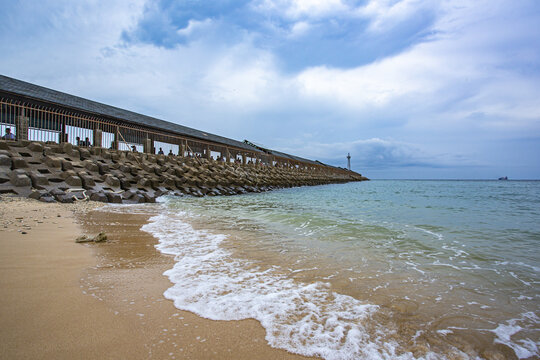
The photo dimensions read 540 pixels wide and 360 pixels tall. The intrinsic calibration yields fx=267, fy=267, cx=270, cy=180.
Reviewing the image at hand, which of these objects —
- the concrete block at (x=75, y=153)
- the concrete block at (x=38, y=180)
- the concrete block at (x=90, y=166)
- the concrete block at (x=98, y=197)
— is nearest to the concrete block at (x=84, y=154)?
the concrete block at (x=75, y=153)

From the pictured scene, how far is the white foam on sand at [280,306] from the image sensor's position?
1923 mm

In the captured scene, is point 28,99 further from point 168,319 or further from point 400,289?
point 400,289

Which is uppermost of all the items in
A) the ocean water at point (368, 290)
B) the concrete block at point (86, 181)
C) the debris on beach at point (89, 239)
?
the concrete block at point (86, 181)

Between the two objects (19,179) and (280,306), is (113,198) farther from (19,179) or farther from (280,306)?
(280,306)

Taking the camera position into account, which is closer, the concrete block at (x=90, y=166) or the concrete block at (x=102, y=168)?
the concrete block at (x=90, y=166)

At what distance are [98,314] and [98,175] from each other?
11.8m

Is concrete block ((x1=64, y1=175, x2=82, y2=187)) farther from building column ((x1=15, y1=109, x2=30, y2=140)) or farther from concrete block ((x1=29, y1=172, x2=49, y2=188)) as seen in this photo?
building column ((x1=15, y1=109, x2=30, y2=140))

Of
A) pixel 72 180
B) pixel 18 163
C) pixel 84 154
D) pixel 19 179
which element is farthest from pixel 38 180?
pixel 84 154

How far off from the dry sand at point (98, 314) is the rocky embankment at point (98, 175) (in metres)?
6.69

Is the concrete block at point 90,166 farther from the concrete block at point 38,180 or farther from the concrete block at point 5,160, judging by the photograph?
the concrete block at point 5,160

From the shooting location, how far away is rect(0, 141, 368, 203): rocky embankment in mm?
9180

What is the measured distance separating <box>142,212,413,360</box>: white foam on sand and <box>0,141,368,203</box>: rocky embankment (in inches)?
323

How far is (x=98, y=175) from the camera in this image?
39.3ft

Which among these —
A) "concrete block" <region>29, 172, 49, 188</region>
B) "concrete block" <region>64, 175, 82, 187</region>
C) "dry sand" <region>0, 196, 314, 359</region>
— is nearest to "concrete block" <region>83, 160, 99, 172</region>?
"concrete block" <region>64, 175, 82, 187</region>
